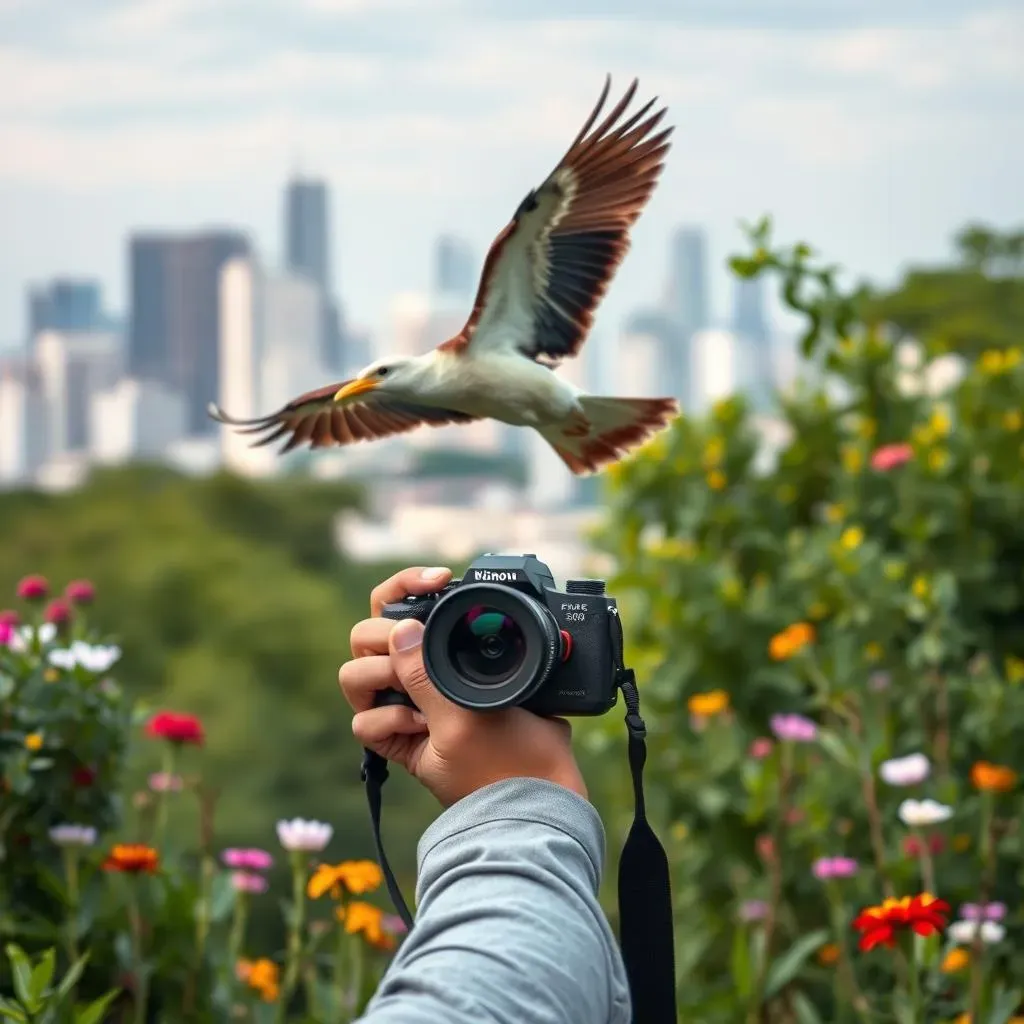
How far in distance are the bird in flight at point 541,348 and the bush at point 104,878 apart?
0.64 metres

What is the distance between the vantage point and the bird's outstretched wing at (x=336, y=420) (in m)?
1.19

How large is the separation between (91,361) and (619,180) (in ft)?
120

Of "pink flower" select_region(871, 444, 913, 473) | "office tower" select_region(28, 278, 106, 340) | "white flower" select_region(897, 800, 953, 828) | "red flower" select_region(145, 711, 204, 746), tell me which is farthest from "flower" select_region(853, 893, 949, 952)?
"office tower" select_region(28, 278, 106, 340)

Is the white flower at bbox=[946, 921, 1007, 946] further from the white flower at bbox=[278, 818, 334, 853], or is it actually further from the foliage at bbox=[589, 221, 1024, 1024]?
the white flower at bbox=[278, 818, 334, 853]

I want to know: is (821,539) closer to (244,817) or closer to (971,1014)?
(971,1014)

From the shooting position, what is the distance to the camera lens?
2.78 ft

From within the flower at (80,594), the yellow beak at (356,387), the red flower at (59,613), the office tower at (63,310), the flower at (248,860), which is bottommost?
the office tower at (63,310)

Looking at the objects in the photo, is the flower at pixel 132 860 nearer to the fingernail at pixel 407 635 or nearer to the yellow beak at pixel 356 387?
the yellow beak at pixel 356 387

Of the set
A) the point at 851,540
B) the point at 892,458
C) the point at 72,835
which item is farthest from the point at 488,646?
the point at 892,458

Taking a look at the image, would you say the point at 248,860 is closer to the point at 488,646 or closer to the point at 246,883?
the point at 246,883

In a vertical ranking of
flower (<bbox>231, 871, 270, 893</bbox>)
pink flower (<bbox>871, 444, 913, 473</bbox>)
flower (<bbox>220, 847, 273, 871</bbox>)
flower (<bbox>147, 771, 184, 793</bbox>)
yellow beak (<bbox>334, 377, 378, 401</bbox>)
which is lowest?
flower (<bbox>231, 871, 270, 893</bbox>)

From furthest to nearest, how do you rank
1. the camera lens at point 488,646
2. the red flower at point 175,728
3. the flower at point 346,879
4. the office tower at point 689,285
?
1. the office tower at point 689,285
2. the red flower at point 175,728
3. the flower at point 346,879
4. the camera lens at point 488,646

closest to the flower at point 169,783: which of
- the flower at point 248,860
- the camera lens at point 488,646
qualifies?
the flower at point 248,860

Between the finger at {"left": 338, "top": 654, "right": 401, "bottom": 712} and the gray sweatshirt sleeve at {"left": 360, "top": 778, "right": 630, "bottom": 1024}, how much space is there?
0.36 ft
